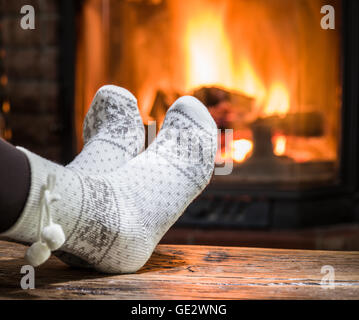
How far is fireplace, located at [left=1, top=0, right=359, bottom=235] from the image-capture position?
1435 millimetres

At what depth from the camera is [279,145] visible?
1467 millimetres

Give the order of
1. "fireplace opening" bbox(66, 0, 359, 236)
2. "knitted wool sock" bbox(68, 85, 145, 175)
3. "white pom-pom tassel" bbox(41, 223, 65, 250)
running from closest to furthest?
"white pom-pom tassel" bbox(41, 223, 65, 250) < "knitted wool sock" bbox(68, 85, 145, 175) < "fireplace opening" bbox(66, 0, 359, 236)

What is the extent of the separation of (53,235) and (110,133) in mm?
313

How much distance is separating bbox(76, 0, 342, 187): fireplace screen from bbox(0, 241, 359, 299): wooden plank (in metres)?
0.73

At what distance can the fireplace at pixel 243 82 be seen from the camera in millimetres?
1435

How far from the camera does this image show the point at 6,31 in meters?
1.52

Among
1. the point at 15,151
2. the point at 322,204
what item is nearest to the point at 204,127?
the point at 15,151

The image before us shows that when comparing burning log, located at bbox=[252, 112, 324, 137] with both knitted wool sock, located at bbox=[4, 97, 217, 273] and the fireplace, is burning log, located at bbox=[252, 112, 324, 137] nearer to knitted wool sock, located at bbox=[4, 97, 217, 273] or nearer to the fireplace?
the fireplace

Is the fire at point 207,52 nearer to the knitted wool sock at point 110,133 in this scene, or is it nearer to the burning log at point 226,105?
the burning log at point 226,105

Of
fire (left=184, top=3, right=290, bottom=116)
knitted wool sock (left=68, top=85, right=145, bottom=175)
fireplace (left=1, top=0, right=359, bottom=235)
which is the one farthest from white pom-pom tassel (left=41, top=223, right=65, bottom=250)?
fire (left=184, top=3, right=290, bottom=116)

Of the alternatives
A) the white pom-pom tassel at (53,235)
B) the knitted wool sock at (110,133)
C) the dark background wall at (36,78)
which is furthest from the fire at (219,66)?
the white pom-pom tassel at (53,235)

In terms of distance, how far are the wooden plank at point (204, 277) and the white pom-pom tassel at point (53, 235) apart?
66 mm

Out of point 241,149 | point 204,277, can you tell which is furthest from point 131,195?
point 241,149

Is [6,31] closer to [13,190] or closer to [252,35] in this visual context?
[252,35]
